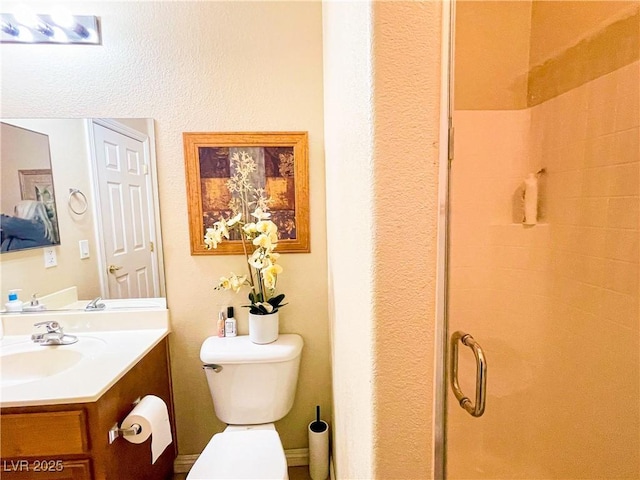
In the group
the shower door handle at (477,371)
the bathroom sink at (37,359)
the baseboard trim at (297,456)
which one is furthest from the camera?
the baseboard trim at (297,456)

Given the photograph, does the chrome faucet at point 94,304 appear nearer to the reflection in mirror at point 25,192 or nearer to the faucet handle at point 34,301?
the faucet handle at point 34,301

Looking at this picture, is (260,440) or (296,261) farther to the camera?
(296,261)

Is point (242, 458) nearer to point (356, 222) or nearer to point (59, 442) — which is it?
point (59, 442)

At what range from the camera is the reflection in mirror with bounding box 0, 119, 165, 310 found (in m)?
1.32

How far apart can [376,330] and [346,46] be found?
69cm

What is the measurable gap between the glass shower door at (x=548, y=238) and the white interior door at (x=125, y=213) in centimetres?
130

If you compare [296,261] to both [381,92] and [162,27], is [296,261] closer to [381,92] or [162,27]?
[381,92]

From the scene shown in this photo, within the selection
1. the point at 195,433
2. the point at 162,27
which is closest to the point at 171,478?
the point at 195,433

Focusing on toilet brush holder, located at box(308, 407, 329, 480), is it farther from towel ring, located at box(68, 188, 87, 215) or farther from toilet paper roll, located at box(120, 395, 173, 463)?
towel ring, located at box(68, 188, 87, 215)

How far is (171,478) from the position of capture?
145cm

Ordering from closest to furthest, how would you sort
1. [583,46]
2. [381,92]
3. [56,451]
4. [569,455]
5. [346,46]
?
[381,92]
[346,46]
[56,451]
[583,46]
[569,455]

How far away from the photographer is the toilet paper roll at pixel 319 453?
1.39 meters

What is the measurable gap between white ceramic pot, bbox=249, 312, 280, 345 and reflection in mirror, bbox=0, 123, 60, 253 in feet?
3.17

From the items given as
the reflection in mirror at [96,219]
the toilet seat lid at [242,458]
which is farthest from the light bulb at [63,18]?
the toilet seat lid at [242,458]
